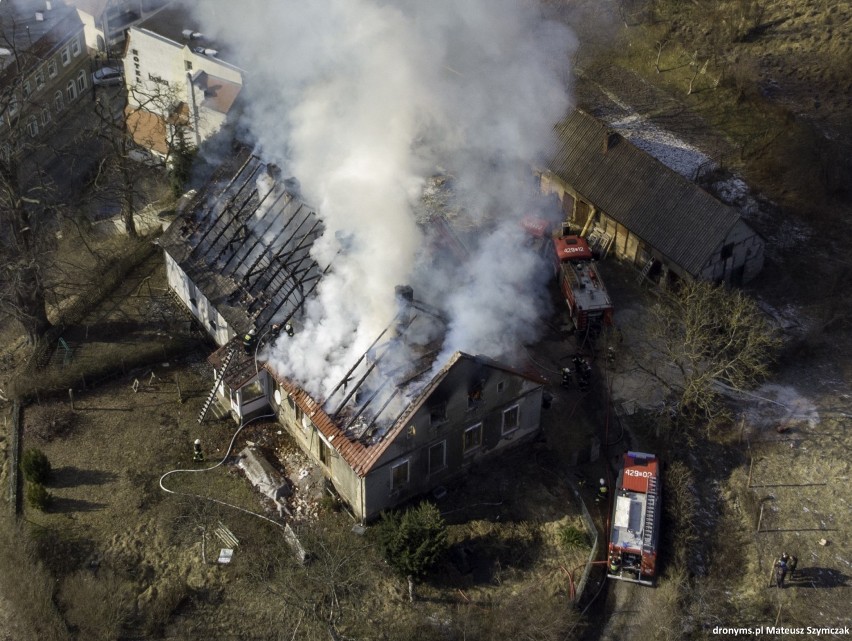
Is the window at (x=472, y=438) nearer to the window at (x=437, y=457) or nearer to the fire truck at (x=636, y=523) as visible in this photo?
the window at (x=437, y=457)

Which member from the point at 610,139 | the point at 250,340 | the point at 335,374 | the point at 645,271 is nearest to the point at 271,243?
the point at 250,340

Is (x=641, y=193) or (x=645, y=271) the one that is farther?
(x=641, y=193)

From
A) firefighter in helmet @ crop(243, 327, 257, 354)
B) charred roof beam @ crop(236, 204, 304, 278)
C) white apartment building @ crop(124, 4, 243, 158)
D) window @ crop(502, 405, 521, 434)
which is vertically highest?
white apartment building @ crop(124, 4, 243, 158)

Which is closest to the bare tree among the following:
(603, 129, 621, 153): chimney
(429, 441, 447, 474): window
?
(603, 129, 621, 153): chimney

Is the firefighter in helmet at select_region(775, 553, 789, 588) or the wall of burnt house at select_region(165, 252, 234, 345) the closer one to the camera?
the firefighter in helmet at select_region(775, 553, 789, 588)

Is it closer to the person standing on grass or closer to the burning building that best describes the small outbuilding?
the burning building

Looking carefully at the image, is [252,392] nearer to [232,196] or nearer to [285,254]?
[285,254]
